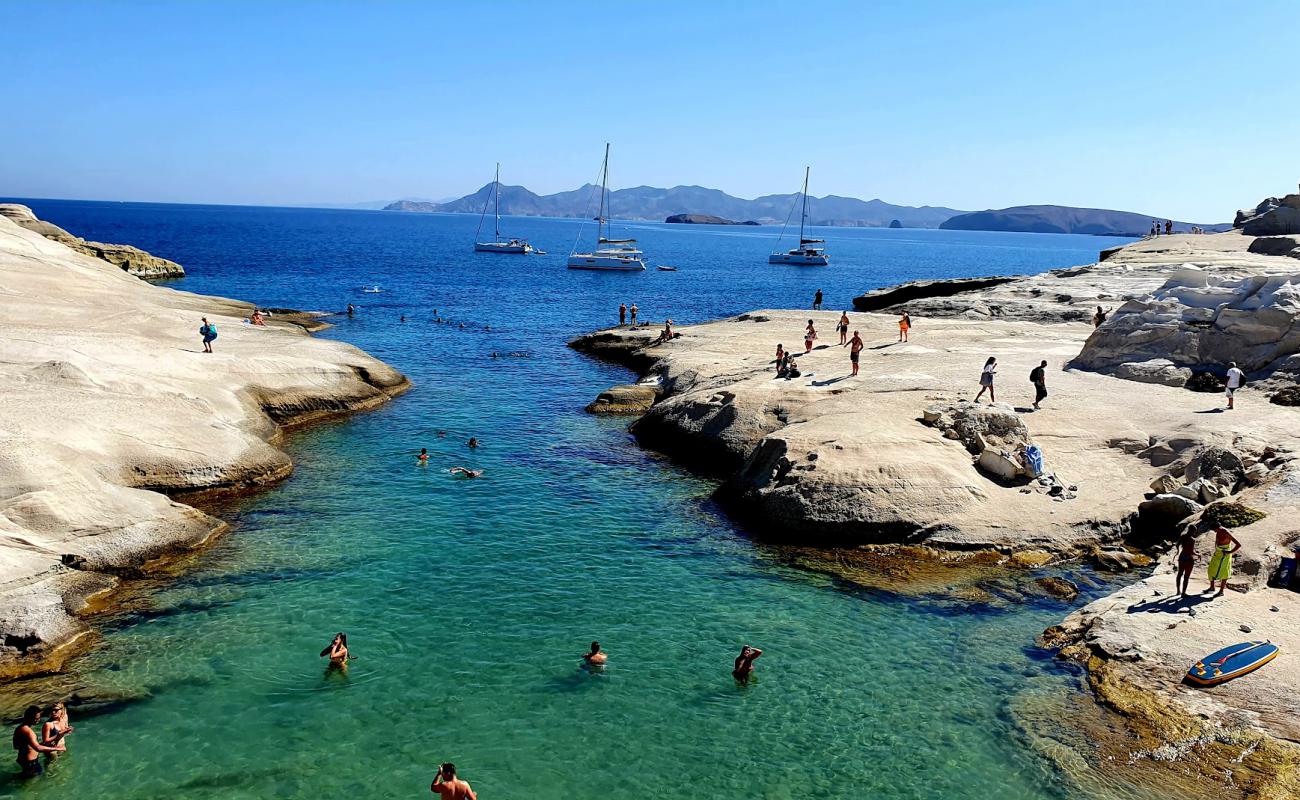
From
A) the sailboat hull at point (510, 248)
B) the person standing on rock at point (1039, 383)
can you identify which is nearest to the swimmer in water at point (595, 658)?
the person standing on rock at point (1039, 383)

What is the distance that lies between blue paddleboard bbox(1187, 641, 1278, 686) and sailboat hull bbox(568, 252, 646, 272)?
10591 cm

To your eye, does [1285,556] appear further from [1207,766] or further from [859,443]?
[859,443]

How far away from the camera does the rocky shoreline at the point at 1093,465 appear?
18047mm

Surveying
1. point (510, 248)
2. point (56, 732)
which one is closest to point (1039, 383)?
point (56, 732)

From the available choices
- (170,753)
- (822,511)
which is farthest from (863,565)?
(170,753)

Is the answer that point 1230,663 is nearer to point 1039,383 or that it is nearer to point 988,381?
point 988,381

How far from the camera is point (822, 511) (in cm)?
2620

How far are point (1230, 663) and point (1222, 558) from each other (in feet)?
11.6

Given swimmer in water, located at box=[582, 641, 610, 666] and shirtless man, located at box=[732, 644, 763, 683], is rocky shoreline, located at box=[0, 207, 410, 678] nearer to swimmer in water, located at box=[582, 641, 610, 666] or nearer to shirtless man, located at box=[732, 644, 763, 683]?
swimmer in water, located at box=[582, 641, 610, 666]

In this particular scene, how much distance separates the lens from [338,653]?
19.1 m

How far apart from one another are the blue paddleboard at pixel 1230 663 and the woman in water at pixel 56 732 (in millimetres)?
21640

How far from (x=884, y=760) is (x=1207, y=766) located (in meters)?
5.62

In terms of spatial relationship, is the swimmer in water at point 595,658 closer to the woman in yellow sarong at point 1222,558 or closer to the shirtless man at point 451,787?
the shirtless man at point 451,787

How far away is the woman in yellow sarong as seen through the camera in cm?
2028
